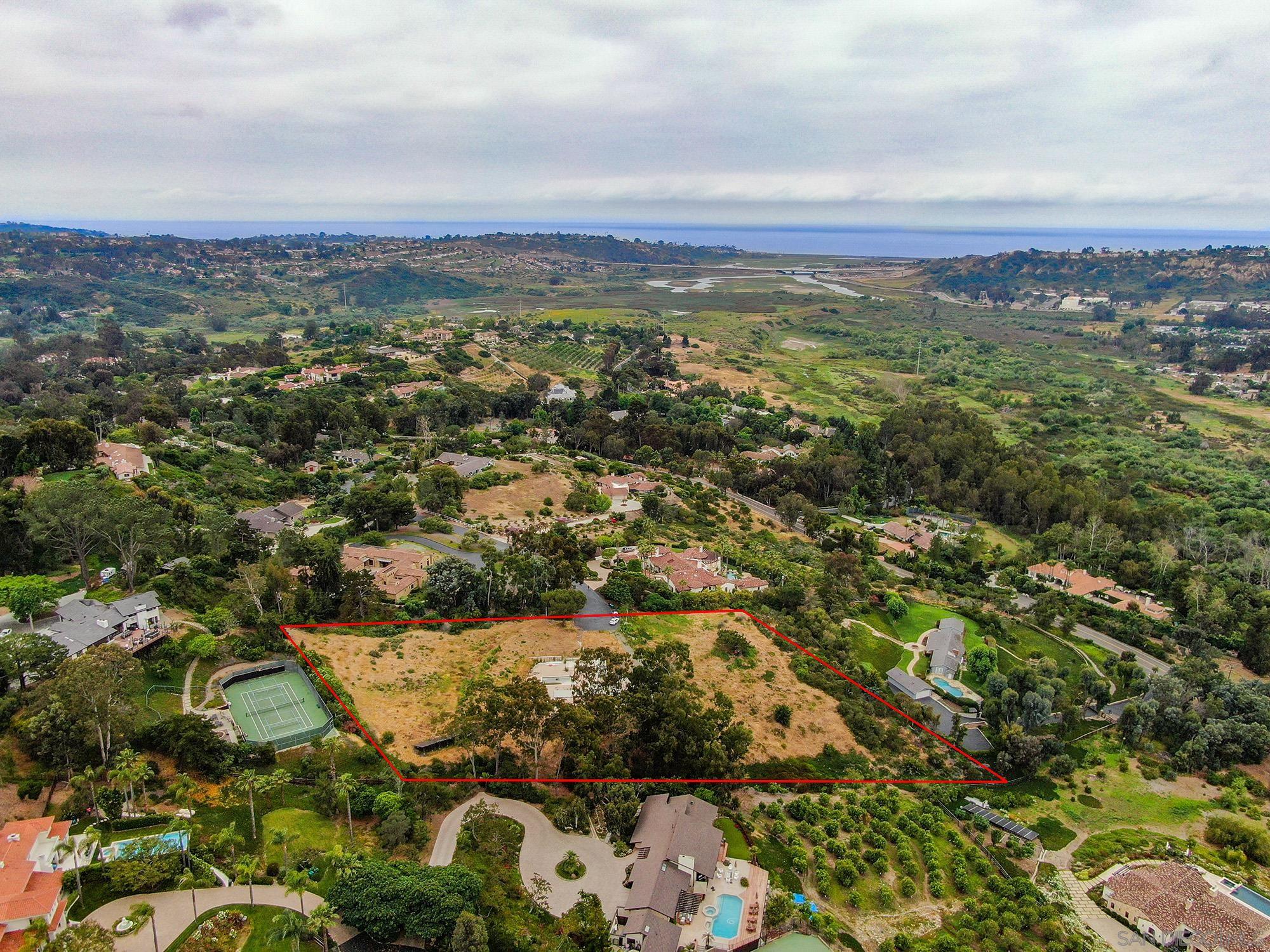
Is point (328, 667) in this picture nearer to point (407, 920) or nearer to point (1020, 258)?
point (407, 920)

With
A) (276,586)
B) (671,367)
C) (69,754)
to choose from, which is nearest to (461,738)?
(69,754)

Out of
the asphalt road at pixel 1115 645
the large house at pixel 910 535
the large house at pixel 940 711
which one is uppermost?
the large house at pixel 910 535

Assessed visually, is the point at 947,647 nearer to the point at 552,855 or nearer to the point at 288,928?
the point at 552,855

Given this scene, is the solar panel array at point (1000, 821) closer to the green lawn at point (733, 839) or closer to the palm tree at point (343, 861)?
the green lawn at point (733, 839)

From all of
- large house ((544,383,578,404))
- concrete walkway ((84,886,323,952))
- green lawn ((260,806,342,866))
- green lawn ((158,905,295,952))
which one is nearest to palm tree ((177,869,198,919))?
concrete walkway ((84,886,323,952))

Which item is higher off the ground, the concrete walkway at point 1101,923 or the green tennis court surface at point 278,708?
the green tennis court surface at point 278,708

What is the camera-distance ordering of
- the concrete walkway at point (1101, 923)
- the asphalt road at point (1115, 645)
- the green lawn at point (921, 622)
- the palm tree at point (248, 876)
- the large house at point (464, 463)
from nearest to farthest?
1. the palm tree at point (248, 876)
2. the concrete walkway at point (1101, 923)
3. the asphalt road at point (1115, 645)
4. the green lawn at point (921, 622)
5. the large house at point (464, 463)

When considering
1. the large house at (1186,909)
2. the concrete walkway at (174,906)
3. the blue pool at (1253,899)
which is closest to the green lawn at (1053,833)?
the large house at (1186,909)
